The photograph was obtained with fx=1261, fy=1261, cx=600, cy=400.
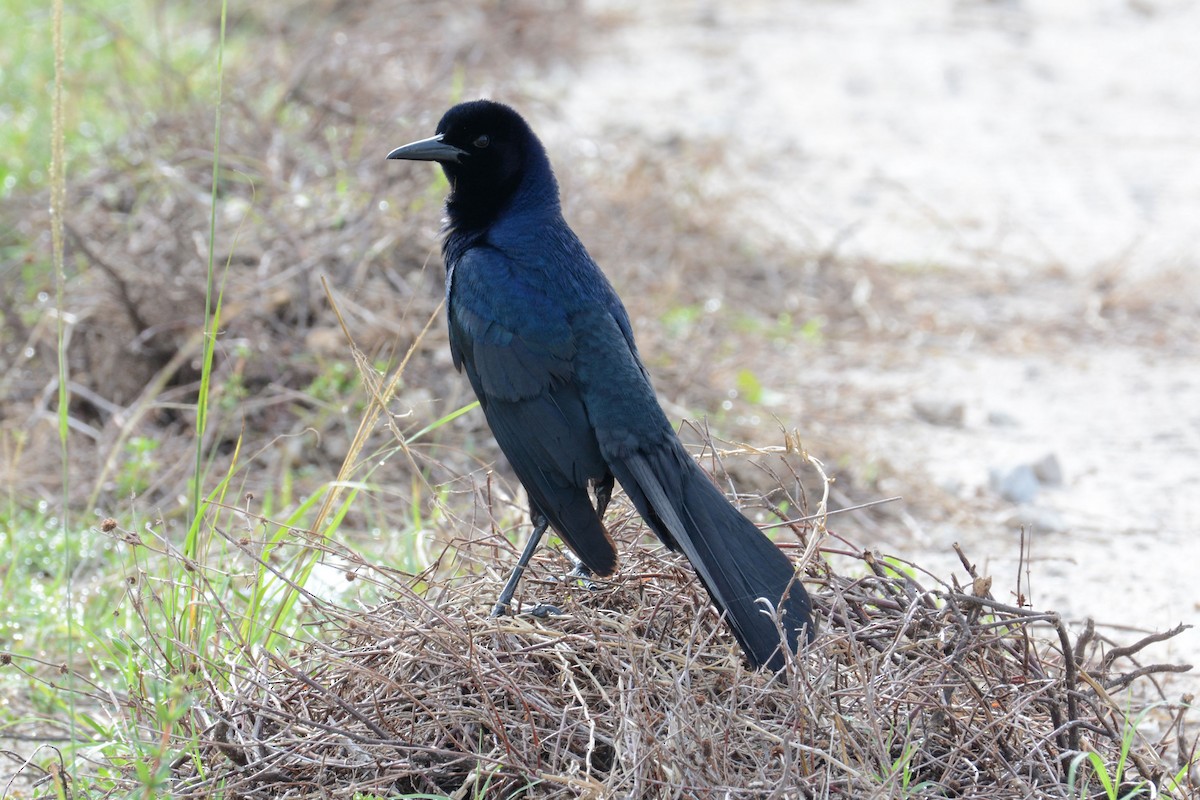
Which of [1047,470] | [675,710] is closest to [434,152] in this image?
[675,710]

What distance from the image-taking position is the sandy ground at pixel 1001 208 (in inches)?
177

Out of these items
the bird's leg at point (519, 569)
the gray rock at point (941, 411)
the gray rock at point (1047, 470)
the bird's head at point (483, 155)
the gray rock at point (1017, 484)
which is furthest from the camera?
the gray rock at point (941, 411)

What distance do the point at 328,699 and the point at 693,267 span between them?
4.54 metres

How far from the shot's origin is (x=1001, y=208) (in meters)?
7.69

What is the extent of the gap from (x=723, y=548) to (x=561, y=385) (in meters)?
0.63

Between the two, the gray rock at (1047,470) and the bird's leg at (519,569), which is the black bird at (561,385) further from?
the gray rock at (1047,470)

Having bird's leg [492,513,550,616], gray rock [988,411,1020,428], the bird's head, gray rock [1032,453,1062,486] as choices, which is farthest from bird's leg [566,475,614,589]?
gray rock [988,411,1020,428]

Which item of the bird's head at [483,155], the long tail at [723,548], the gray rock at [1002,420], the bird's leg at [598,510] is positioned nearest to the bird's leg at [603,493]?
the bird's leg at [598,510]

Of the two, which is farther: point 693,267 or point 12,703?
point 693,267

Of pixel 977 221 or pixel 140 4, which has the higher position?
pixel 140 4

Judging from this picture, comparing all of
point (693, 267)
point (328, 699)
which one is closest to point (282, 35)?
point (693, 267)

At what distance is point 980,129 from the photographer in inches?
349

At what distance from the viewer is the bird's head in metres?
3.37

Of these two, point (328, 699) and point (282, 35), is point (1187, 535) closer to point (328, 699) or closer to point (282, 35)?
point (328, 699)
